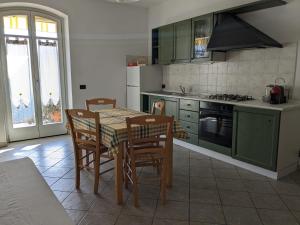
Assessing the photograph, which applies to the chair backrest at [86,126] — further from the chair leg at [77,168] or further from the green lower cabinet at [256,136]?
the green lower cabinet at [256,136]

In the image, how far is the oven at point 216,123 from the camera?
329 centimetres

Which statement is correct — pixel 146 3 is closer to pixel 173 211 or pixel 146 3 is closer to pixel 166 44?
pixel 166 44

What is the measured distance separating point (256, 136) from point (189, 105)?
3.93 ft

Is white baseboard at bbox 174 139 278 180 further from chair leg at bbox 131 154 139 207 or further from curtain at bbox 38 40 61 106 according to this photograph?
curtain at bbox 38 40 61 106

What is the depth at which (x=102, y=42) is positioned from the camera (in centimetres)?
483

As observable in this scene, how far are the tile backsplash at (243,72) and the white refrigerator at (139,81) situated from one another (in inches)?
21.3

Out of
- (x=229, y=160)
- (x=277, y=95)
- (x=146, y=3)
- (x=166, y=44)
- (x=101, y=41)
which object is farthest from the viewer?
(x=146, y=3)

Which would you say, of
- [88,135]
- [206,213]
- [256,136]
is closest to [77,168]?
[88,135]

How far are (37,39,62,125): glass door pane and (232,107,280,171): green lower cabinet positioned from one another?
3.34 meters

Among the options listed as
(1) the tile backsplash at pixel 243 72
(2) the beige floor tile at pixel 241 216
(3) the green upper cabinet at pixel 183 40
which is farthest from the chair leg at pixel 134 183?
(3) the green upper cabinet at pixel 183 40

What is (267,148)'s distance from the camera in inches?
112

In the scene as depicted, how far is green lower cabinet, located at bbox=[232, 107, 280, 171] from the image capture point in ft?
9.12

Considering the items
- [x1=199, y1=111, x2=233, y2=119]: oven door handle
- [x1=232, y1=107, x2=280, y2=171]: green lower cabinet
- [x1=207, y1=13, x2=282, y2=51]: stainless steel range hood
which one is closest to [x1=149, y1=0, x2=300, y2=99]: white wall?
[x1=207, y1=13, x2=282, y2=51]: stainless steel range hood

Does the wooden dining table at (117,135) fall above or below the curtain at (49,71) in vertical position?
below
